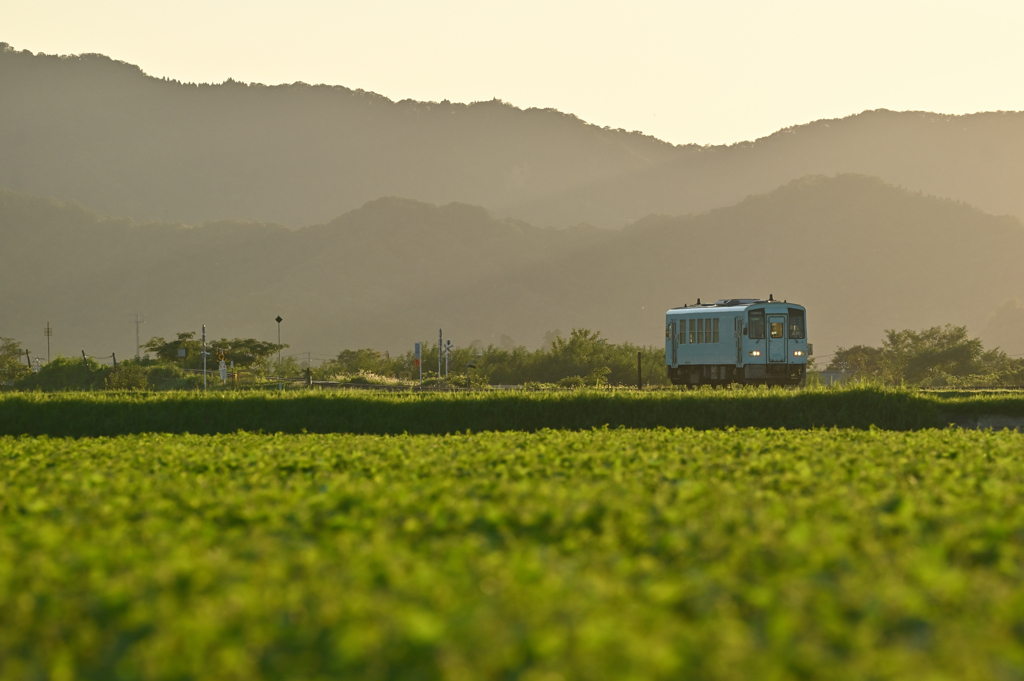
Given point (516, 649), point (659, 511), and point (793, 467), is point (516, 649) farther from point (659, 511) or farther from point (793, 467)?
point (793, 467)

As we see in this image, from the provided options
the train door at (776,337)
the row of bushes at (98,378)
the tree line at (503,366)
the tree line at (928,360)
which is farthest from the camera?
the tree line at (928,360)

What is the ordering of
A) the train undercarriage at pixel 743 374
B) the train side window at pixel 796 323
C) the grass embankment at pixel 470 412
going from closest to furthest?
the grass embankment at pixel 470 412 → the train undercarriage at pixel 743 374 → the train side window at pixel 796 323

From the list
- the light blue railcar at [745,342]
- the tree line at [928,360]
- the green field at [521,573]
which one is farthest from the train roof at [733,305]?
the tree line at [928,360]

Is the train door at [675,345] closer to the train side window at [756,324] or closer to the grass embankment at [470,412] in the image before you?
the train side window at [756,324]

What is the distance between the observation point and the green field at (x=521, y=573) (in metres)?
4.03

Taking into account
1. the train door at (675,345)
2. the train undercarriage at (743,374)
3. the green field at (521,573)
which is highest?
the train door at (675,345)

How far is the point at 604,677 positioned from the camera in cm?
375

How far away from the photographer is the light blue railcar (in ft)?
114

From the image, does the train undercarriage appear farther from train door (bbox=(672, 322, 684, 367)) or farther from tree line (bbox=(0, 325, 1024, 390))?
tree line (bbox=(0, 325, 1024, 390))

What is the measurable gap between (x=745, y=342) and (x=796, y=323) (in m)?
2.57

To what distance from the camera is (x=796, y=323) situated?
3575cm

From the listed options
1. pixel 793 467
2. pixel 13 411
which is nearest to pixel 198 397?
pixel 13 411

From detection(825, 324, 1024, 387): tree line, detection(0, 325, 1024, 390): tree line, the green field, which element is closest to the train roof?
detection(0, 325, 1024, 390): tree line

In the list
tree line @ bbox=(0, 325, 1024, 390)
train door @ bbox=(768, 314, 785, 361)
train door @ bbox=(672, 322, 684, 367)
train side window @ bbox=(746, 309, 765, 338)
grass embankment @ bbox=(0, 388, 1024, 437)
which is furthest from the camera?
tree line @ bbox=(0, 325, 1024, 390)
